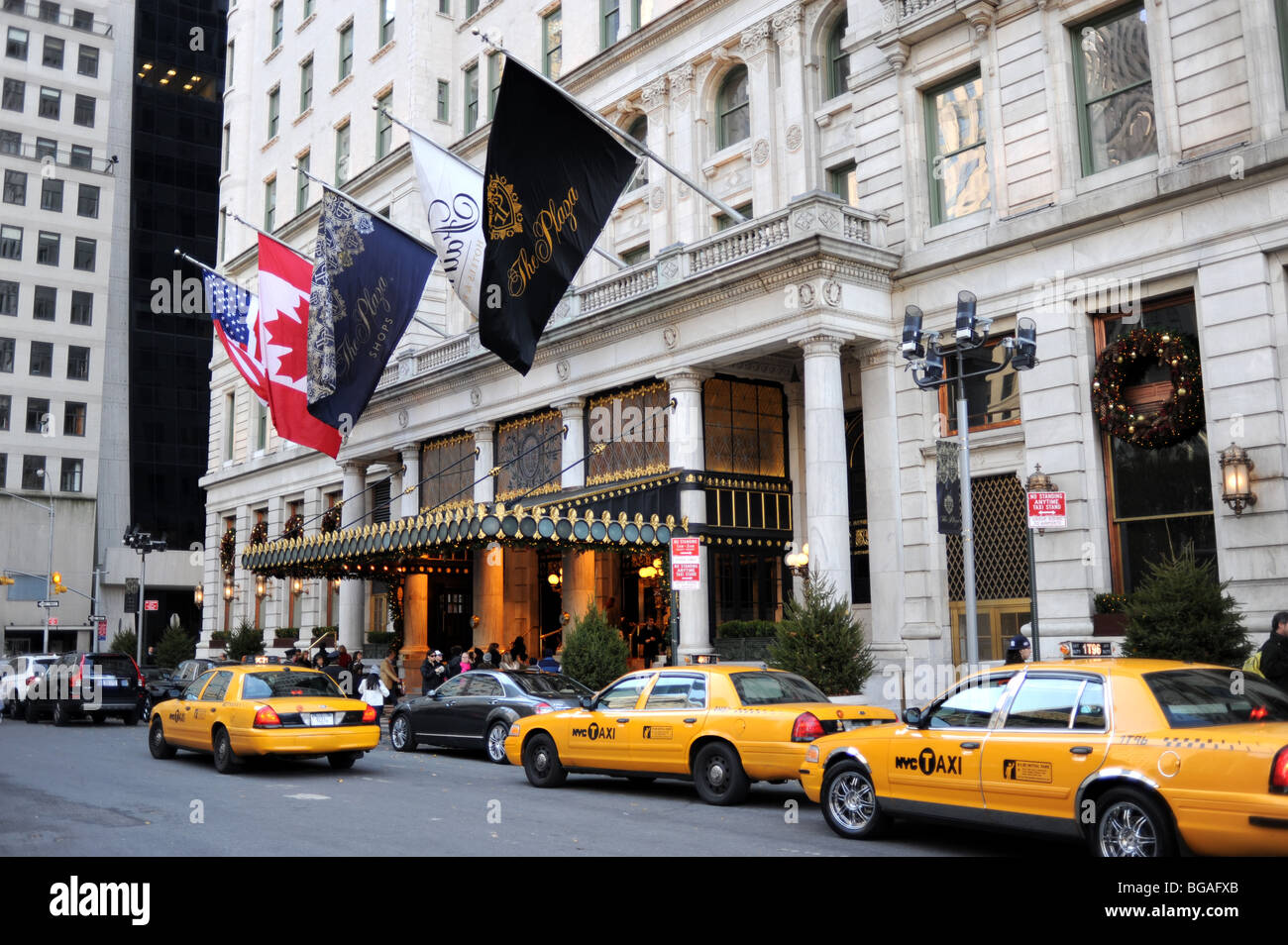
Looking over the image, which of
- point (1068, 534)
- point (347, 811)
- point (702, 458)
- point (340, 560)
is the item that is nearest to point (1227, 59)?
point (1068, 534)

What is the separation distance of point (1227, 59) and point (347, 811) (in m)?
17.5

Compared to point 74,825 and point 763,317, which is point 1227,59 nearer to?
point 763,317

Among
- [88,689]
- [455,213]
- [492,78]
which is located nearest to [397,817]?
[455,213]

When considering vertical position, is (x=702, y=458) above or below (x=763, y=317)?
below

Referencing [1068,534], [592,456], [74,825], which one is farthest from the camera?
[592,456]

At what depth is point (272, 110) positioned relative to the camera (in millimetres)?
51281

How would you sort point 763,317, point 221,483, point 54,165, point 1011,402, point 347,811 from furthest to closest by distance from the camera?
point 54,165
point 221,483
point 763,317
point 1011,402
point 347,811

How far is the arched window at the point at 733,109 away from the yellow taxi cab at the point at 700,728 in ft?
59.1

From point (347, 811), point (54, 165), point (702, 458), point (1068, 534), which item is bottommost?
point (347, 811)

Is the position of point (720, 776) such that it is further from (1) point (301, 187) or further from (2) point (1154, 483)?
(1) point (301, 187)

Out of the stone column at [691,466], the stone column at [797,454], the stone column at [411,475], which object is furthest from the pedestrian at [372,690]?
the stone column at [411,475]

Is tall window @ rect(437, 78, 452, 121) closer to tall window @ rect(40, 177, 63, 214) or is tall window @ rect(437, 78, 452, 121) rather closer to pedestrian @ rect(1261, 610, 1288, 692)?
pedestrian @ rect(1261, 610, 1288, 692)

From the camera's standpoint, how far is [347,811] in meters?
12.3

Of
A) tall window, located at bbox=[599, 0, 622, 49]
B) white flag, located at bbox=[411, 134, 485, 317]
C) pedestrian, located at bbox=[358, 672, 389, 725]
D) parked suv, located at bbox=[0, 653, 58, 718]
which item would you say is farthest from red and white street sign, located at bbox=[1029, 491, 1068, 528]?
parked suv, located at bbox=[0, 653, 58, 718]
